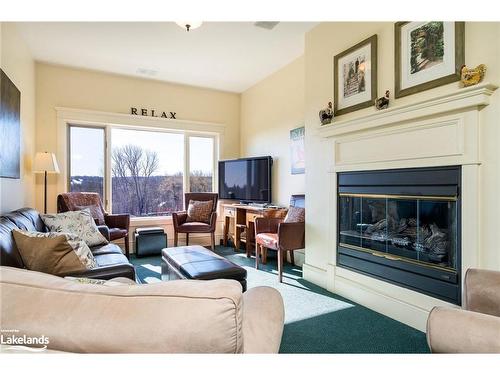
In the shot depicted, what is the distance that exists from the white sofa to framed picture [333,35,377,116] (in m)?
2.43

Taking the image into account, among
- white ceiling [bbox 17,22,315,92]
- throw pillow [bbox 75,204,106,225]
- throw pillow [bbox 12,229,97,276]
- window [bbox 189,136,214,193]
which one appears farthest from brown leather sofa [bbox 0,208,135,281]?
window [bbox 189,136,214,193]

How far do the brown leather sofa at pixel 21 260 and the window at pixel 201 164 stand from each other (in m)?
2.60

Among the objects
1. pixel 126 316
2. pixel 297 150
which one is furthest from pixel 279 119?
pixel 126 316

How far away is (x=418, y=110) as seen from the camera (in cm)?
204

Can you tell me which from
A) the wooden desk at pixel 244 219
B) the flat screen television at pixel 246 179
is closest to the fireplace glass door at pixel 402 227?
the wooden desk at pixel 244 219

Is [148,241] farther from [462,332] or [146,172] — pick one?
[462,332]

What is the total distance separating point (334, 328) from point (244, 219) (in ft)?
8.91

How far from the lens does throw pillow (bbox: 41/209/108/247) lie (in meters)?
2.83

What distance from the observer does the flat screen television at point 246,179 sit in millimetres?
4499

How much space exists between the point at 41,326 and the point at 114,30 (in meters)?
3.47

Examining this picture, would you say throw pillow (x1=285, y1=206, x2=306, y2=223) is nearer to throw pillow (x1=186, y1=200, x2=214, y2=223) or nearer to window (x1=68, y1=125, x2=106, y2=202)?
throw pillow (x1=186, y1=200, x2=214, y2=223)

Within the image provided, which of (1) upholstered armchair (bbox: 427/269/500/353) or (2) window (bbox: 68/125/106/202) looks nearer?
(1) upholstered armchair (bbox: 427/269/500/353)

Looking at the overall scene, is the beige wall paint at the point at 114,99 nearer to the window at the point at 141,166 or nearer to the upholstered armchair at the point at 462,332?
the window at the point at 141,166
